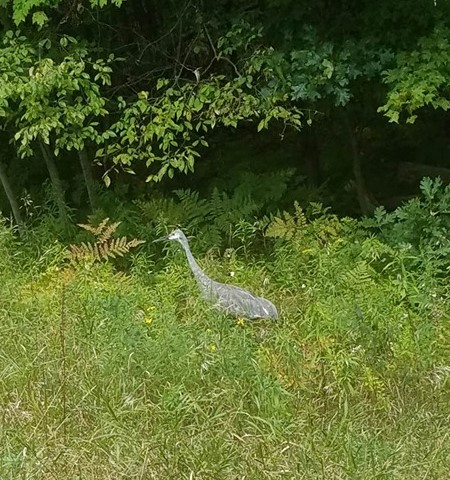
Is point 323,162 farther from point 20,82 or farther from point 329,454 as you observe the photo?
point 329,454

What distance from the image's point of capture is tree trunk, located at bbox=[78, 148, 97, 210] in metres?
7.10

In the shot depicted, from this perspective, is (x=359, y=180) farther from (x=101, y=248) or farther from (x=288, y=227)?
(x=101, y=248)

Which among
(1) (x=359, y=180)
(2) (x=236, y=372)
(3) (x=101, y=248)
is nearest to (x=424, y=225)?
(1) (x=359, y=180)

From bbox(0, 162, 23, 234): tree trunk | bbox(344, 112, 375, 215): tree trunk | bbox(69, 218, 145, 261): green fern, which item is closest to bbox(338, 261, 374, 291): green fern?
bbox(69, 218, 145, 261): green fern

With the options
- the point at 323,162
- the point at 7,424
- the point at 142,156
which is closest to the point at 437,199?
the point at 323,162

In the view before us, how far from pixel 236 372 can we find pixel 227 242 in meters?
2.28

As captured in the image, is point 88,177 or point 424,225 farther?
point 88,177

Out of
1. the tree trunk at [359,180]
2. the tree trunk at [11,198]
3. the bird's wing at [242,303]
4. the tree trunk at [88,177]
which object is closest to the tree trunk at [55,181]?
the tree trunk at [88,177]

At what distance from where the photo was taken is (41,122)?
228 inches

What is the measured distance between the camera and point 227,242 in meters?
6.58

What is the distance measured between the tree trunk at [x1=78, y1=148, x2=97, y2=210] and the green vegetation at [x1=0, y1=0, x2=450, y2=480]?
0.02 metres

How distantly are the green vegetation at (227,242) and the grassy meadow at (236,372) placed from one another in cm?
1

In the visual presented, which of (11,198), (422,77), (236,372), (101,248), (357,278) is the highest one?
(422,77)

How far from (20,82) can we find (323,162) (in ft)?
10.7
